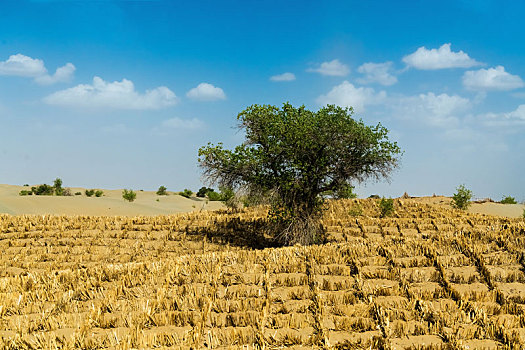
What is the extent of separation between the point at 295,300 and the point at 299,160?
603cm

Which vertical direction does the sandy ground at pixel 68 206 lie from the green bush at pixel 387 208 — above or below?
below

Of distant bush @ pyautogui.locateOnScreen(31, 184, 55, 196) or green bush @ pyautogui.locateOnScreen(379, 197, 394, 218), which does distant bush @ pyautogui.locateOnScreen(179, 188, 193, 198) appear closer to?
distant bush @ pyautogui.locateOnScreen(31, 184, 55, 196)

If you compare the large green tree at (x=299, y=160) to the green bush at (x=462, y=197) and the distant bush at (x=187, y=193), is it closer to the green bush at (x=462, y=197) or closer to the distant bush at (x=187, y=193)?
the green bush at (x=462, y=197)

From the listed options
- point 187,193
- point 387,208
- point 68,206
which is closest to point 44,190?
point 68,206

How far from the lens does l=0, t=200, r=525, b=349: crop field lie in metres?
4.97

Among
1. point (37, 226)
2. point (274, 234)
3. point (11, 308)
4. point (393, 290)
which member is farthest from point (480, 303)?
point (37, 226)

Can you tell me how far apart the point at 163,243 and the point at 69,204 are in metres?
22.3

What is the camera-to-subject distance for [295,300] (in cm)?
592

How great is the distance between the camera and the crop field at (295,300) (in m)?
4.97

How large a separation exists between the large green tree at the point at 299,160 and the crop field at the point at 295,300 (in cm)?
411

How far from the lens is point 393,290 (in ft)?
20.1

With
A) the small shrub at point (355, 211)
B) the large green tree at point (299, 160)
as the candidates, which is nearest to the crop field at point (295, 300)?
the large green tree at point (299, 160)

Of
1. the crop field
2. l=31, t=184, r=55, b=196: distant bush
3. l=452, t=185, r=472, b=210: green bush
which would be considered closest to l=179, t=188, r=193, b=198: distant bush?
l=31, t=184, r=55, b=196: distant bush

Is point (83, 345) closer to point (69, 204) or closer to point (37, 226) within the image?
point (37, 226)
